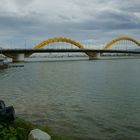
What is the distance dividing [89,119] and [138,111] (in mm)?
3869

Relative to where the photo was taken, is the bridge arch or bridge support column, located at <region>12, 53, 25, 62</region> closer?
bridge support column, located at <region>12, 53, 25, 62</region>

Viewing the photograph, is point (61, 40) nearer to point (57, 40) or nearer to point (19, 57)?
point (57, 40)

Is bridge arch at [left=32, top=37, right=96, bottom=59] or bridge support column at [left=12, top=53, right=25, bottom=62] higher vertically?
bridge arch at [left=32, top=37, right=96, bottom=59]

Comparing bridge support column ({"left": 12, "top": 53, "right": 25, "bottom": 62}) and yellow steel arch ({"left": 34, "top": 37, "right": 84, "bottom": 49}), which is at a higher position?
yellow steel arch ({"left": 34, "top": 37, "right": 84, "bottom": 49})

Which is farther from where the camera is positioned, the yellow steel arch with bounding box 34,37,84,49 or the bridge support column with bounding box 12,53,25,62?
the yellow steel arch with bounding box 34,37,84,49

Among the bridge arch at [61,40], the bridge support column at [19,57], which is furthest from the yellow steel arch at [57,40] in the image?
the bridge support column at [19,57]

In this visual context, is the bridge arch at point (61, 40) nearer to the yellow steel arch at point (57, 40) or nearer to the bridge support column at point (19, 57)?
the yellow steel arch at point (57, 40)

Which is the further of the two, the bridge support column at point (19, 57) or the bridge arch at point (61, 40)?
the bridge arch at point (61, 40)

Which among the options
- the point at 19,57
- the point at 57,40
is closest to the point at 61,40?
the point at 57,40

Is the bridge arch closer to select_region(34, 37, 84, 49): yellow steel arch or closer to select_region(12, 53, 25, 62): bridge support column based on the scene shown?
select_region(34, 37, 84, 49): yellow steel arch

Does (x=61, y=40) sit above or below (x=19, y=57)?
above

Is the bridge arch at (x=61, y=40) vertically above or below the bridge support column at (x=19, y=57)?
above

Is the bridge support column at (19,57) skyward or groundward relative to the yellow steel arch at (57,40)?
groundward

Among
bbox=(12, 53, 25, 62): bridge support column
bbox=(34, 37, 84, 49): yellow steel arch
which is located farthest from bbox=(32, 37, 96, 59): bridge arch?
bbox=(12, 53, 25, 62): bridge support column
